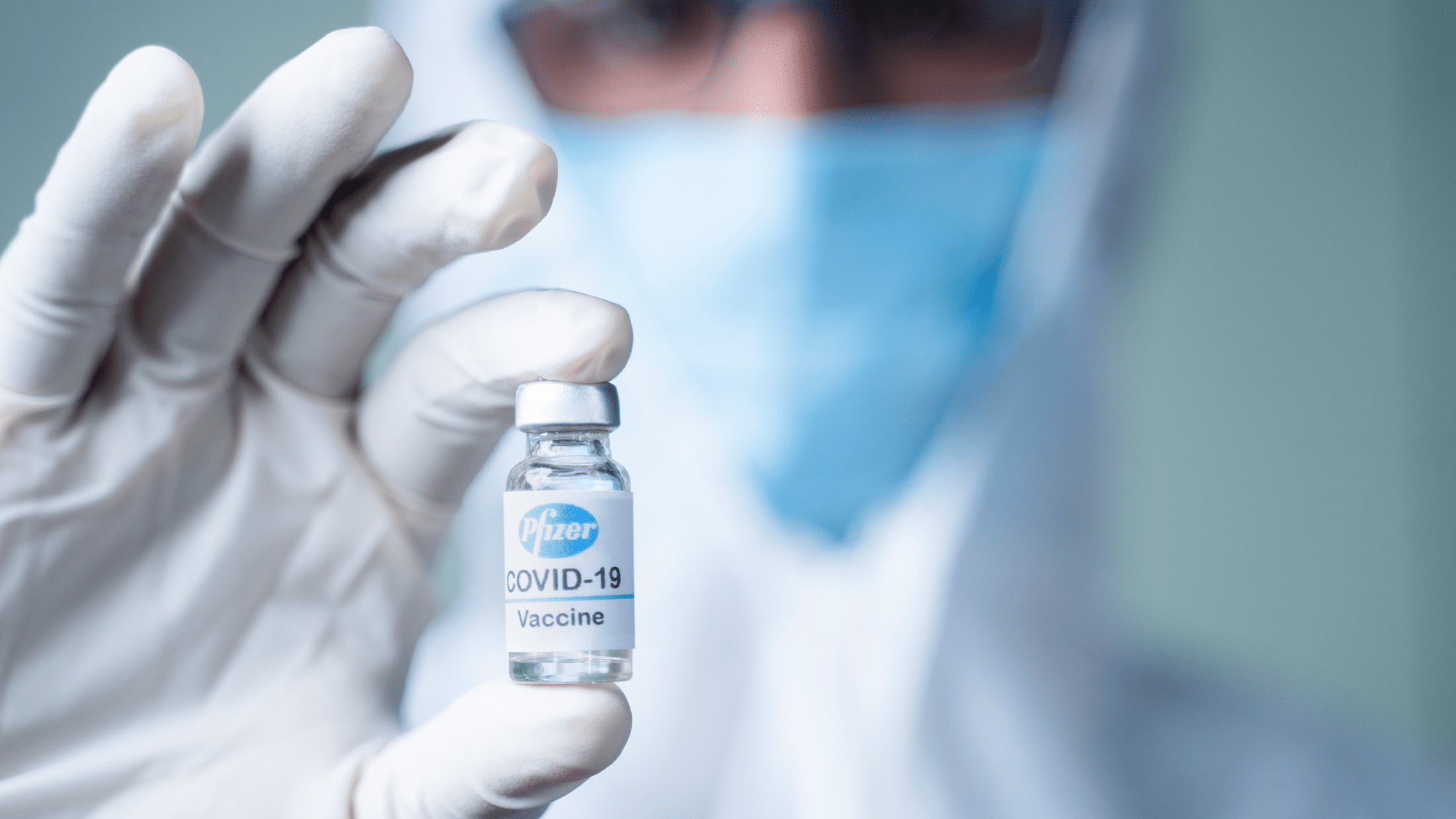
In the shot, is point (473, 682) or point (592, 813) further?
point (473, 682)

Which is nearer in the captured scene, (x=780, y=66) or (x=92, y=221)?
(x=92, y=221)

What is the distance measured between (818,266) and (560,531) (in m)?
0.76

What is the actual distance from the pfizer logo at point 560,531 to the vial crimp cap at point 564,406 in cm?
6

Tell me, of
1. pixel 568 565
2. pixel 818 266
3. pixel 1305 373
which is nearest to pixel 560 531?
pixel 568 565

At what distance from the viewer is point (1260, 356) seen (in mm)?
2061

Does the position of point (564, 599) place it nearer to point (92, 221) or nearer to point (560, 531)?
point (560, 531)

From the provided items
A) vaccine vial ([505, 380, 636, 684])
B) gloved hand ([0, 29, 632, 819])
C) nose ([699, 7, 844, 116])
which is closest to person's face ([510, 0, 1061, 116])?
nose ([699, 7, 844, 116])

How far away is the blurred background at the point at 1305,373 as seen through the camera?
2.04 m

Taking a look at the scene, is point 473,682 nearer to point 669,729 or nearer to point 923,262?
point 669,729

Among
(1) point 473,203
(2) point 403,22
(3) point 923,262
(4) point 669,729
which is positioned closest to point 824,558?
(4) point 669,729

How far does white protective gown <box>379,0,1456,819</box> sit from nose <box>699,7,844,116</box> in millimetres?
272

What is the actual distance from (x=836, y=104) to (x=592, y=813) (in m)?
1.03

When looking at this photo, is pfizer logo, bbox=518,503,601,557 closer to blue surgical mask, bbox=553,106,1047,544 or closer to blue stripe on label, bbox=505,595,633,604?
blue stripe on label, bbox=505,595,633,604

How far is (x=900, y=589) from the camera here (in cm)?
132
